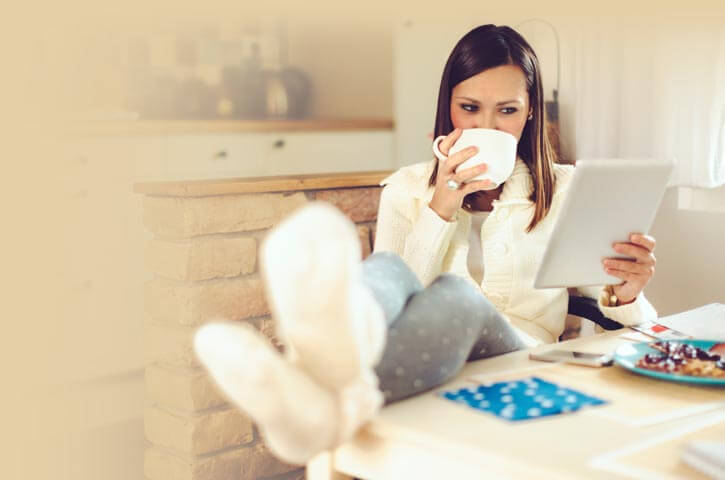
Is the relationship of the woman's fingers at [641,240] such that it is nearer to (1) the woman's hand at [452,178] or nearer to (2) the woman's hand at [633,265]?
(2) the woman's hand at [633,265]

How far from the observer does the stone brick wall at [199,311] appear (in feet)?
5.41

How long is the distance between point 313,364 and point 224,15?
3180mm

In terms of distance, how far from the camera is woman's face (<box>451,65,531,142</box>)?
1739mm

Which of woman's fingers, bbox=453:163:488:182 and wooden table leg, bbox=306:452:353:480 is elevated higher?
woman's fingers, bbox=453:163:488:182

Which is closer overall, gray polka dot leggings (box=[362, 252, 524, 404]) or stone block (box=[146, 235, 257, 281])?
gray polka dot leggings (box=[362, 252, 524, 404])

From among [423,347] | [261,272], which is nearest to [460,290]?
[423,347]

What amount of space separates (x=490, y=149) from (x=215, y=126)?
1.87m

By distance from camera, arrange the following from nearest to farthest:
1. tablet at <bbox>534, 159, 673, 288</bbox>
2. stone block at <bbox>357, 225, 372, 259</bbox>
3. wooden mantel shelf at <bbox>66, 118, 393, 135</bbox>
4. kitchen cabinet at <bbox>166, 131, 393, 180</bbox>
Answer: tablet at <bbox>534, 159, 673, 288</bbox>
stone block at <bbox>357, 225, 372, 259</bbox>
wooden mantel shelf at <bbox>66, 118, 393, 135</bbox>
kitchen cabinet at <bbox>166, 131, 393, 180</bbox>

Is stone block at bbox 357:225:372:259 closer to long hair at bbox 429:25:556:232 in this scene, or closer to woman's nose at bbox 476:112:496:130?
long hair at bbox 429:25:556:232

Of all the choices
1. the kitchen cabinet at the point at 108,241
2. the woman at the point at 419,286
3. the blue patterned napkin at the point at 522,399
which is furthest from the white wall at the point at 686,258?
the kitchen cabinet at the point at 108,241

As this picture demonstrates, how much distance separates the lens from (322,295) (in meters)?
0.85

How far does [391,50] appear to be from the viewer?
405 cm

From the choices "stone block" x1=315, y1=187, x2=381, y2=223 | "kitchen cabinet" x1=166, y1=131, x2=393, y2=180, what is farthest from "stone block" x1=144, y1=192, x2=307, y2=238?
"kitchen cabinet" x1=166, y1=131, x2=393, y2=180

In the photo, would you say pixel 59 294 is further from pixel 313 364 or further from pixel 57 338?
pixel 313 364
